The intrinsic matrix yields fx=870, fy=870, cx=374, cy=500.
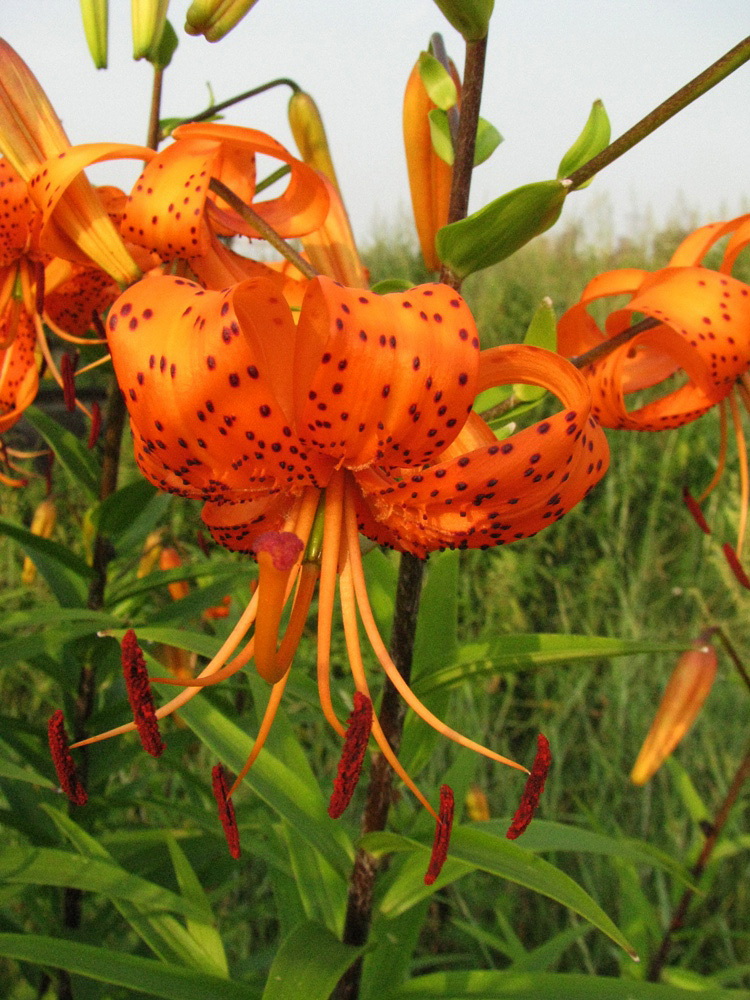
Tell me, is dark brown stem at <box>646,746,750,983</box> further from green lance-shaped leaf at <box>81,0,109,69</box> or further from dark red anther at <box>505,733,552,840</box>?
green lance-shaped leaf at <box>81,0,109,69</box>

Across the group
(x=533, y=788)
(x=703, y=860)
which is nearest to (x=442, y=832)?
(x=533, y=788)

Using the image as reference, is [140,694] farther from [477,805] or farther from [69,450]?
[477,805]

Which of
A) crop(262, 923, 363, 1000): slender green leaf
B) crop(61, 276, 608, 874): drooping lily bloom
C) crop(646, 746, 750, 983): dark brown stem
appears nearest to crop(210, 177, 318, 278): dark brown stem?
crop(61, 276, 608, 874): drooping lily bloom

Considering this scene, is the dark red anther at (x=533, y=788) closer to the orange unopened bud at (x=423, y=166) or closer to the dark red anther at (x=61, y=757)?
the dark red anther at (x=61, y=757)

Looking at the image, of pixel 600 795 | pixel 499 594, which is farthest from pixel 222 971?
pixel 499 594

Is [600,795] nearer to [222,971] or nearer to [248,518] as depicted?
[222,971]
